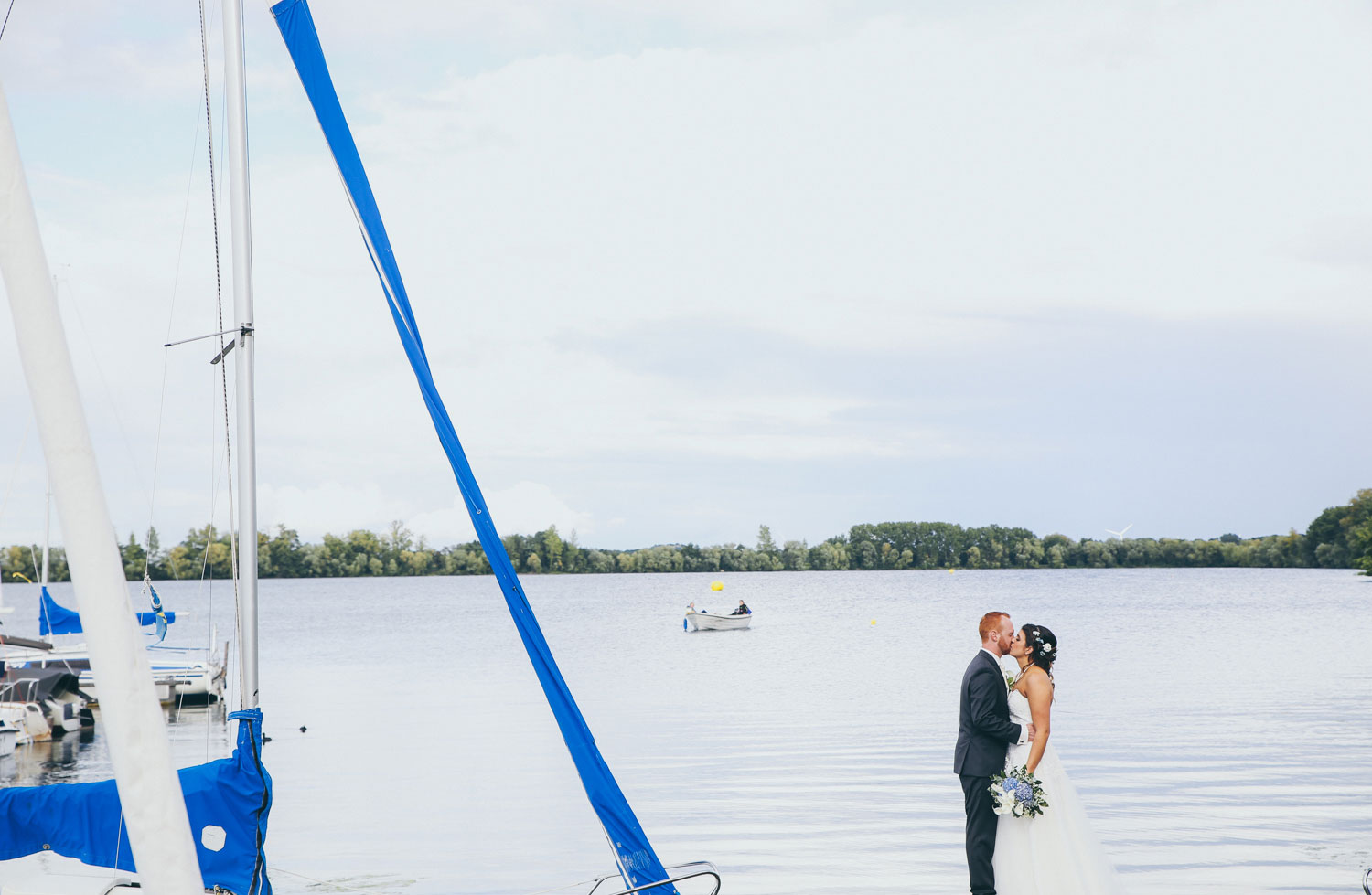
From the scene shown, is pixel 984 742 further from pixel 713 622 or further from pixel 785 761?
pixel 713 622

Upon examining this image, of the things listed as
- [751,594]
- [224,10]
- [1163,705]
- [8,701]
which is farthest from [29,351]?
[751,594]

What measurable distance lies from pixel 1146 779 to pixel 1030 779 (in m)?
9.23

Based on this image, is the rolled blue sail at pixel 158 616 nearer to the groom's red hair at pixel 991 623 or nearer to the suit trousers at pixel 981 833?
the suit trousers at pixel 981 833

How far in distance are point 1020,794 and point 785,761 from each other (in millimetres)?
10560

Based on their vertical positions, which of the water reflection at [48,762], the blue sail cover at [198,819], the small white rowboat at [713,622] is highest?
the blue sail cover at [198,819]

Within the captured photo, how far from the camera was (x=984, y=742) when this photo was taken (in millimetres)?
6699

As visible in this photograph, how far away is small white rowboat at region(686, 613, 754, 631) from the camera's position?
52.6 m

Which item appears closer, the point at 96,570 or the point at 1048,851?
the point at 96,570

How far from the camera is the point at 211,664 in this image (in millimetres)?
26844

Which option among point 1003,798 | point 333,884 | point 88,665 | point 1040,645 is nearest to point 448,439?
point 1040,645

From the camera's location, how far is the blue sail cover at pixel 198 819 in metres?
5.12

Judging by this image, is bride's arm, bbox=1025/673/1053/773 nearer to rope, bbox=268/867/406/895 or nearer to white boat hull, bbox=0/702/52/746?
rope, bbox=268/867/406/895

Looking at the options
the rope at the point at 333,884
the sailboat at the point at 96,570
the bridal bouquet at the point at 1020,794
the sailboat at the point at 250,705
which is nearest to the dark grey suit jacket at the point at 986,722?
the bridal bouquet at the point at 1020,794

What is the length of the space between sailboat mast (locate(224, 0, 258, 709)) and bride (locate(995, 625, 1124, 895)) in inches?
161
